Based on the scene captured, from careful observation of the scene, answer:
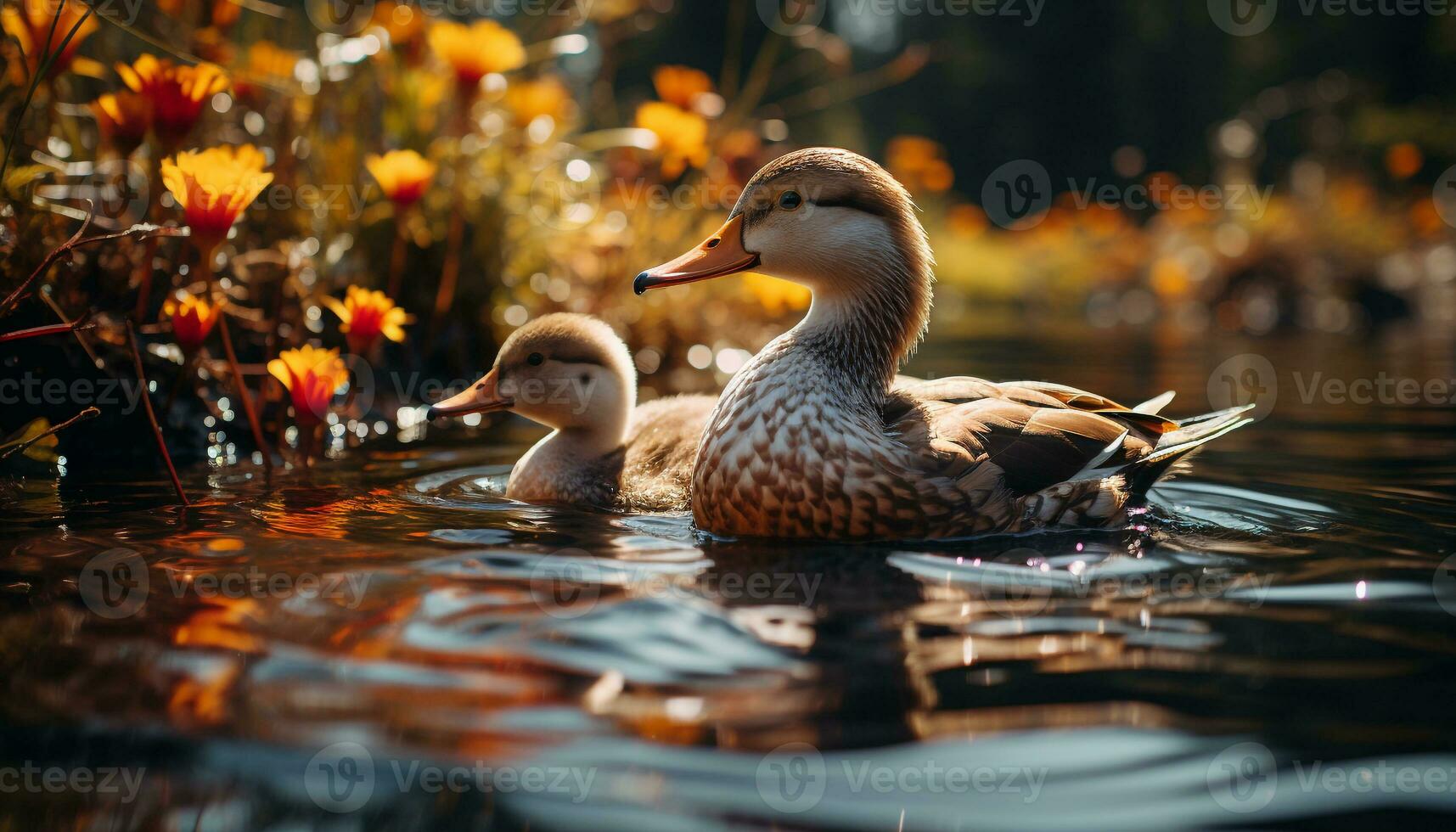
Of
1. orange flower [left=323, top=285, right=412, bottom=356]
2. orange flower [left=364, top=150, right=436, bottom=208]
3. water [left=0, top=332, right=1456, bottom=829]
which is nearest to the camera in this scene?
water [left=0, top=332, right=1456, bottom=829]

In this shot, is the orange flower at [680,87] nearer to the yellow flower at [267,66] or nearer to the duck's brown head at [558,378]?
the yellow flower at [267,66]

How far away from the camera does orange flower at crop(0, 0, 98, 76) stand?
430cm

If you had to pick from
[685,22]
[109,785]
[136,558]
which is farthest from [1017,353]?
[685,22]

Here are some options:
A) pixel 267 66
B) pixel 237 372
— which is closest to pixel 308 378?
pixel 237 372

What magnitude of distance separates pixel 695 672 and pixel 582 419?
7.97 feet

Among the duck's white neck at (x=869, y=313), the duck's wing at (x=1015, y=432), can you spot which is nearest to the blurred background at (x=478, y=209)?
the duck's white neck at (x=869, y=313)

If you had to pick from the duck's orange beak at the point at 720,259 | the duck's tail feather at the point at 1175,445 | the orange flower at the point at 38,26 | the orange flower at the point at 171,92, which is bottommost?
the duck's tail feather at the point at 1175,445

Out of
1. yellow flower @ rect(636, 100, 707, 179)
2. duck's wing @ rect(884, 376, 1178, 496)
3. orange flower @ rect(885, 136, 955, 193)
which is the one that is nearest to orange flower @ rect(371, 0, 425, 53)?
yellow flower @ rect(636, 100, 707, 179)

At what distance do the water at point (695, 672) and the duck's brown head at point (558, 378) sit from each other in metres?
0.62

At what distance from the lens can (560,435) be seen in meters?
4.95

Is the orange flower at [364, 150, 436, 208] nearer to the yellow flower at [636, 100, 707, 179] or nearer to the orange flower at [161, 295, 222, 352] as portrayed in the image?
the orange flower at [161, 295, 222, 352]

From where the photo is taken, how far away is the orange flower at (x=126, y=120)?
422cm

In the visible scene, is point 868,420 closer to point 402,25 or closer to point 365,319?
point 365,319

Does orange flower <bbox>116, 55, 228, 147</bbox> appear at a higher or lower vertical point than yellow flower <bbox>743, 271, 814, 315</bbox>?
higher
